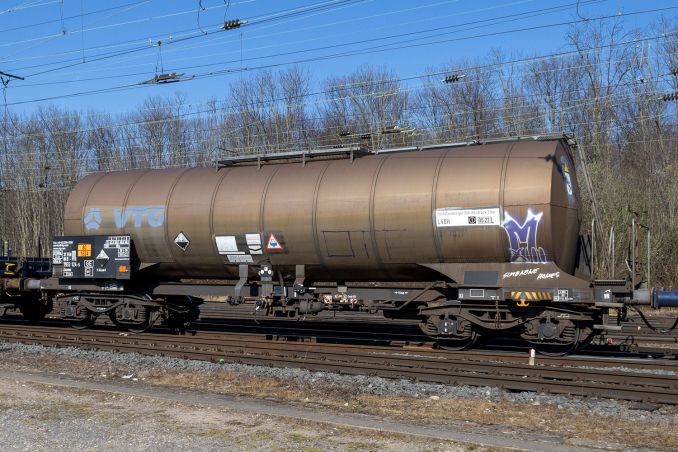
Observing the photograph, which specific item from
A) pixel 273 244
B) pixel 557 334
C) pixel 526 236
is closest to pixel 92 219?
pixel 273 244

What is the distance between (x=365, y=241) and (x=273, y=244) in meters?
2.21

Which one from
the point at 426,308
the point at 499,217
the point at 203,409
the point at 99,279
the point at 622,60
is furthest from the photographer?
the point at 622,60

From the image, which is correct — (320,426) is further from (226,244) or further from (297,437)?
(226,244)

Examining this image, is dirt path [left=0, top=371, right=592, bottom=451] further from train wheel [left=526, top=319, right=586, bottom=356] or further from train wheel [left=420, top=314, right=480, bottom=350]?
train wheel [left=526, top=319, right=586, bottom=356]

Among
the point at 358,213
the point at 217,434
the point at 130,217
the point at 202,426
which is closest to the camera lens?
the point at 217,434

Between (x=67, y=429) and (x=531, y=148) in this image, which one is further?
(x=531, y=148)

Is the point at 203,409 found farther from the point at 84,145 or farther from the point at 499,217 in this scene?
the point at 84,145

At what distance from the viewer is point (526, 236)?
41.2ft

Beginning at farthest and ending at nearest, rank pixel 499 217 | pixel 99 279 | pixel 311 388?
pixel 99 279, pixel 499 217, pixel 311 388

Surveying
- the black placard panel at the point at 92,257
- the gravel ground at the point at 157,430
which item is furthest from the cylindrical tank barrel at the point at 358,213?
the gravel ground at the point at 157,430

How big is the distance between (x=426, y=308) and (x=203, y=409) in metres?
5.82

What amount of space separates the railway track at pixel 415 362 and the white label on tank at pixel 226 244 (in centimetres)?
212

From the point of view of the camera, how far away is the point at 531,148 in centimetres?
1306

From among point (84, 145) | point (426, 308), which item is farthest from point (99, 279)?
point (84, 145)
